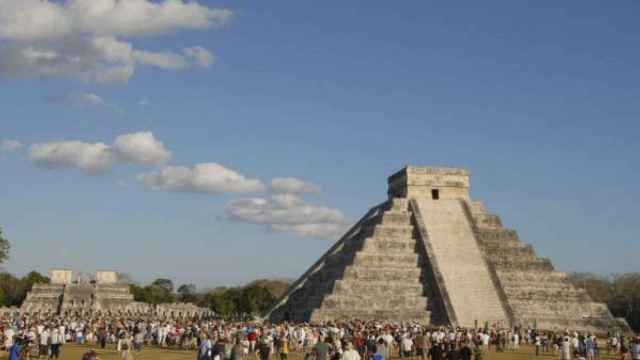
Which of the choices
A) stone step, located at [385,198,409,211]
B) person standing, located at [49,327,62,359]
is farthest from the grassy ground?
stone step, located at [385,198,409,211]

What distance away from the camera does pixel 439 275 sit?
4781cm

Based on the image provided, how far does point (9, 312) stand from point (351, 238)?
94.2 ft

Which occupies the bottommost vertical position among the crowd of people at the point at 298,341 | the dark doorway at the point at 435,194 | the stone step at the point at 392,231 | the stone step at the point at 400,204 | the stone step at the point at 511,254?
the crowd of people at the point at 298,341

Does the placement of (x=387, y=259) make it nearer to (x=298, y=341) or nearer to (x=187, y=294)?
(x=298, y=341)

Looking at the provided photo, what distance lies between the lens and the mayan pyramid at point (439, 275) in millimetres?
46438

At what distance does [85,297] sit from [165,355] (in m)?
45.4

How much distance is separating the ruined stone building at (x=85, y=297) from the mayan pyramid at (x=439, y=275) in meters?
23.0

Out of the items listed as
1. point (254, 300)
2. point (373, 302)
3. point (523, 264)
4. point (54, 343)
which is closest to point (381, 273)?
point (373, 302)

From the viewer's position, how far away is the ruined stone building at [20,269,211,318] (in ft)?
236

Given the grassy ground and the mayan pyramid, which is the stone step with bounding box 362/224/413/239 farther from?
the grassy ground

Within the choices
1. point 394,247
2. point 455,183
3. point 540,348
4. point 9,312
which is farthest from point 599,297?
point 9,312

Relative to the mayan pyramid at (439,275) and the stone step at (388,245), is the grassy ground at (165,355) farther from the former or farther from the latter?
the stone step at (388,245)

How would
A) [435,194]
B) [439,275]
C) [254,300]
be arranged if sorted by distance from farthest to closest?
[254,300], [435,194], [439,275]

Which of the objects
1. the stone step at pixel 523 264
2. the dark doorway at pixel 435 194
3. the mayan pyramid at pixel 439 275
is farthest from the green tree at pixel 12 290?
the stone step at pixel 523 264
